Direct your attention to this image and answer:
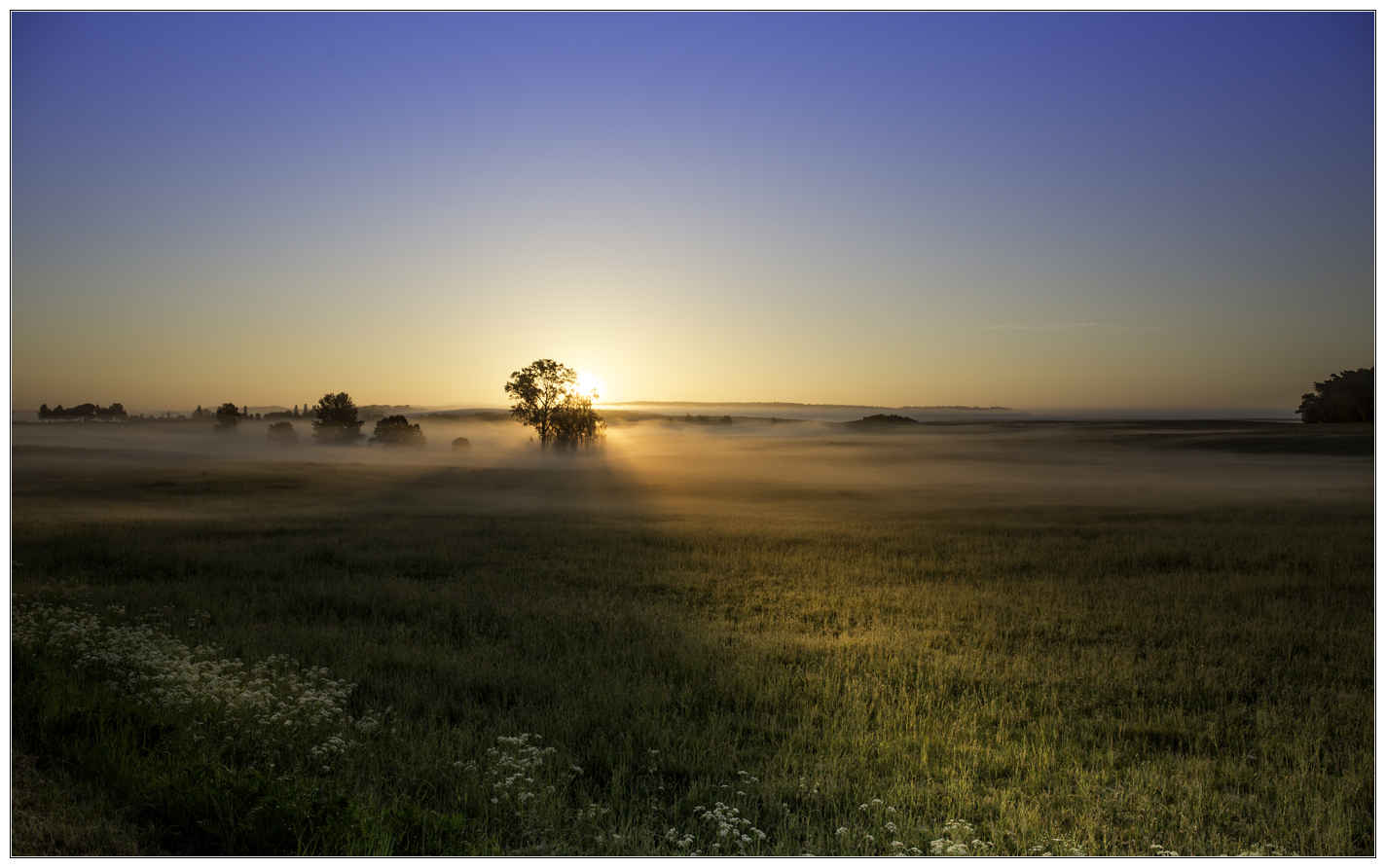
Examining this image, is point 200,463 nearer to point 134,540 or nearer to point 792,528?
point 134,540

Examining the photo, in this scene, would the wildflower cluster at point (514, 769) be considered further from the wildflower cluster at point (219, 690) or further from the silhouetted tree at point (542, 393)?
the silhouetted tree at point (542, 393)

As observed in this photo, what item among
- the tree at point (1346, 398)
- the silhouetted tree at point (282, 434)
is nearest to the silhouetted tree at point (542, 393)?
the silhouetted tree at point (282, 434)

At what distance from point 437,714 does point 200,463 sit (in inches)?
1553

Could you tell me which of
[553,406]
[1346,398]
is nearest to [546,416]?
[553,406]

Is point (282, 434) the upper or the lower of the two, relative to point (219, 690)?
upper

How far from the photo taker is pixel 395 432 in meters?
41.7

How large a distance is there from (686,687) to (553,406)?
137 ft

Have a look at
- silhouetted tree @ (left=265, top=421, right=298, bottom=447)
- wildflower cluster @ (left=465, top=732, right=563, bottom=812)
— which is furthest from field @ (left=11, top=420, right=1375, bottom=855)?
silhouetted tree @ (left=265, top=421, right=298, bottom=447)

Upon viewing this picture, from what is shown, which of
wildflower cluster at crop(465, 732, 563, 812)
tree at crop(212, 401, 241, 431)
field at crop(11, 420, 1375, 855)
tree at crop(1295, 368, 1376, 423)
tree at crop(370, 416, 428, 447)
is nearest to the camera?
field at crop(11, 420, 1375, 855)

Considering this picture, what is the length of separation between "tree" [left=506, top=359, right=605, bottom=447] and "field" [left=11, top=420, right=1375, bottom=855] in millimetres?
23527

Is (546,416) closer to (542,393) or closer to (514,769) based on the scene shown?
(542,393)

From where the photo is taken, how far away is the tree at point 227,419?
88.7 feet

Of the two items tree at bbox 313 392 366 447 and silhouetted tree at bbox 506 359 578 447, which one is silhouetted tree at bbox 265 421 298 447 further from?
silhouetted tree at bbox 506 359 578 447

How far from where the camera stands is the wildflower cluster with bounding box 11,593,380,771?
7.38 meters
